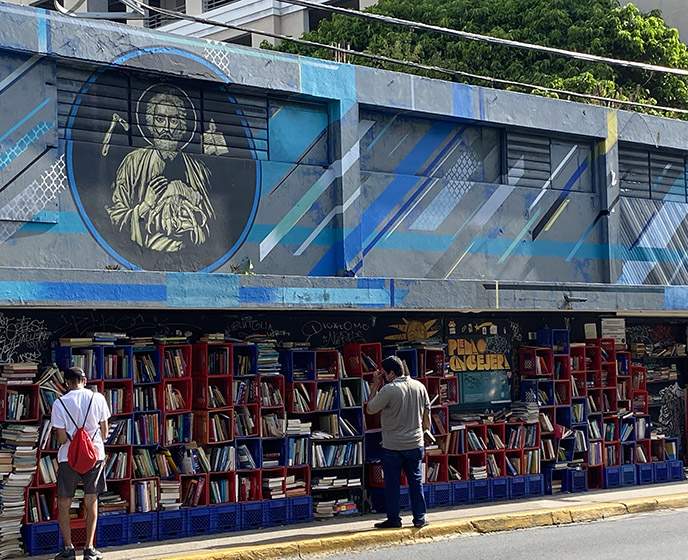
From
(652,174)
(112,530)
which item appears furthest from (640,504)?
(112,530)

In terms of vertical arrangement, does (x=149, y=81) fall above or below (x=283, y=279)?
above

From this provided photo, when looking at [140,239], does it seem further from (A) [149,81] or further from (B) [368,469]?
(B) [368,469]

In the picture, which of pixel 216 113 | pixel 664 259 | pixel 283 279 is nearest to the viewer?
pixel 283 279

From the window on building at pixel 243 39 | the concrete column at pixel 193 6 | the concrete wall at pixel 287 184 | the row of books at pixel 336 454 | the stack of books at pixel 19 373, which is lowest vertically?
the row of books at pixel 336 454

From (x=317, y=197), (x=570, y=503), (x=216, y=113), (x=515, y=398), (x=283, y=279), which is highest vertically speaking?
(x=216, y=113)

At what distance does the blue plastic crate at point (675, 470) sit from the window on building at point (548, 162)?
4671 millimetres

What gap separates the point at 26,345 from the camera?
11539mm

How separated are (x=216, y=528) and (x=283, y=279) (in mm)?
2988

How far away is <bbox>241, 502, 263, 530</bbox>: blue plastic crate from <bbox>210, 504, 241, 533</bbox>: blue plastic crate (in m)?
0.07

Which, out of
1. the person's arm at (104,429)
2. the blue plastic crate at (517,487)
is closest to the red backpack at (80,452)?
the person's arm at (104,429)

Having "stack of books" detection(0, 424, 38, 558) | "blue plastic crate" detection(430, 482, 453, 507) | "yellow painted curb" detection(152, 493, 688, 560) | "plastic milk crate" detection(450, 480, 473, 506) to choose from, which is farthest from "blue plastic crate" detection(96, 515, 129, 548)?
"plastic milk crate" detection(450, 480, 473, 506)

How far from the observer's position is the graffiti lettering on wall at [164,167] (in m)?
12.2

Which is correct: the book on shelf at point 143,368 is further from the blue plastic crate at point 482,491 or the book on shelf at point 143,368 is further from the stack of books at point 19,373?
the blue plastic crate at point 482,491

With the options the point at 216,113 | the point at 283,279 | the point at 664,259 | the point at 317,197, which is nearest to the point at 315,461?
the point at 283,279
